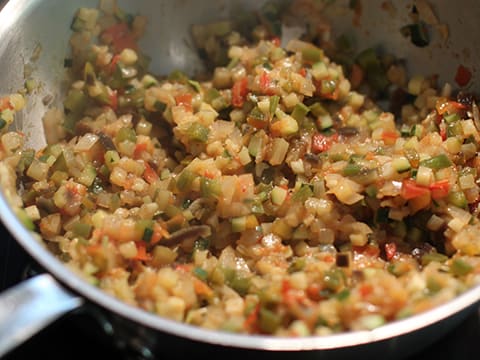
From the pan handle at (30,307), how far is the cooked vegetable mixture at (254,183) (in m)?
0.17

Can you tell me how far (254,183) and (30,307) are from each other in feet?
2.51

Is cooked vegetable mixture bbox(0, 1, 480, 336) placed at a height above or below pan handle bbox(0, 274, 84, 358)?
below

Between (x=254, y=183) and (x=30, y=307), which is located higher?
(x=30, y=307)

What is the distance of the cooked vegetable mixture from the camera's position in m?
1.45

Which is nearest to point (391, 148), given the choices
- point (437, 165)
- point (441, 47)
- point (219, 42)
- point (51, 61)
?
point (437, 165)

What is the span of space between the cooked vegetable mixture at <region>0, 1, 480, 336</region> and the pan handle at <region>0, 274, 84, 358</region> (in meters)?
0.17

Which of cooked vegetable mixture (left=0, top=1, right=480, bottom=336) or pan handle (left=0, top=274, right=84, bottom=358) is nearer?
pan handle (left=0, top=274, right=84, bottom=358)

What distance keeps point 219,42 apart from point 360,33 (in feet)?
1.39

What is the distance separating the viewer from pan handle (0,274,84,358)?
1.16 meters

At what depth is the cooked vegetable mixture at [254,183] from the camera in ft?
4.76

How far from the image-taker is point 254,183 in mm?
1832

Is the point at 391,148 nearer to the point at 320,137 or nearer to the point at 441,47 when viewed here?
the point at 320,137

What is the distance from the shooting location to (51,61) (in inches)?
75.5

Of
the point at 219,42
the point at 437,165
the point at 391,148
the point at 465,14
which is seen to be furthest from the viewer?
the point at 219,42
